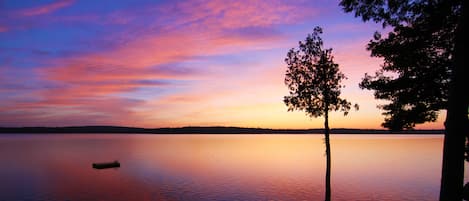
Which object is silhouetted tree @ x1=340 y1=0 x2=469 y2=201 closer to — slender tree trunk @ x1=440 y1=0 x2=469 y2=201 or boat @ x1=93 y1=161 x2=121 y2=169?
slender tree trunk @ x1=440 y1=0 x2=469 y2=201

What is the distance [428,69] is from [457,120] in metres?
9.95

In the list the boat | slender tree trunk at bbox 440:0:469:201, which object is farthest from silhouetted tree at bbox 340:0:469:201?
the boat

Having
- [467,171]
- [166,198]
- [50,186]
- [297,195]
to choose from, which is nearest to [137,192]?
[166,198]

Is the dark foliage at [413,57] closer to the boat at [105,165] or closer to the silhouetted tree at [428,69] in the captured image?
the silhouetted tree at [428,69]

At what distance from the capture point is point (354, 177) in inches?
2793

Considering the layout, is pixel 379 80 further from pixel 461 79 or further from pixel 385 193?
pixel 385 193

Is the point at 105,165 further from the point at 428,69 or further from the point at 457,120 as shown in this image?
the point at 457,120

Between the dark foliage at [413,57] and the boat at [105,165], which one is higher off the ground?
the dark foliage at [413,57]

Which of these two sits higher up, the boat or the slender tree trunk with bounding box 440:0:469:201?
the slender tree trunk with bounding box 440:0:469:201

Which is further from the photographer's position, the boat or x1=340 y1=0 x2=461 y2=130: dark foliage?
the boat

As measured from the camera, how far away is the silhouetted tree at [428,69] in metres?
11.4

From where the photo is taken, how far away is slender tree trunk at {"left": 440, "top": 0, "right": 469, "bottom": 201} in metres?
11.2

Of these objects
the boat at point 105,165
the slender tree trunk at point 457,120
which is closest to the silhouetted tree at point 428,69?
the slender tree trunk at point 457,120

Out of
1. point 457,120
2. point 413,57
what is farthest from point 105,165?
point 457,120
